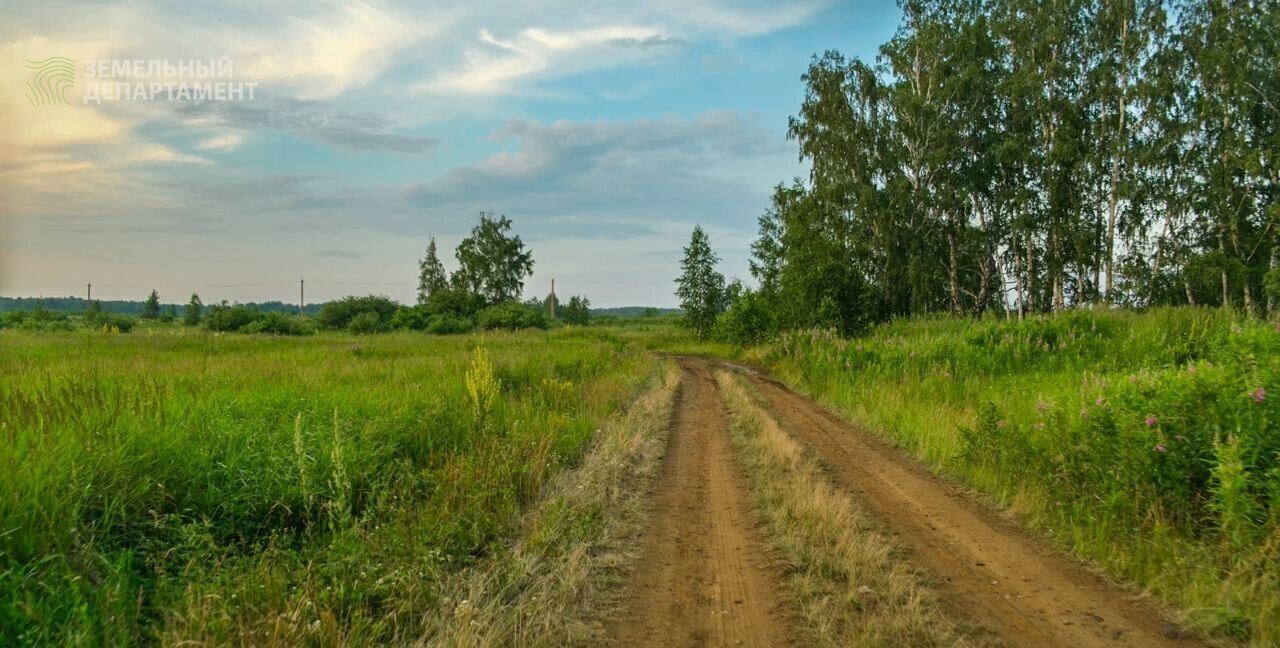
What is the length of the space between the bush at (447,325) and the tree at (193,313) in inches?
636

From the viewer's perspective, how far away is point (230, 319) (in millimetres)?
39438

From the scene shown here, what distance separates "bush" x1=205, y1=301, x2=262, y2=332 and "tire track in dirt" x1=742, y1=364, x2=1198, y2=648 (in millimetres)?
42269

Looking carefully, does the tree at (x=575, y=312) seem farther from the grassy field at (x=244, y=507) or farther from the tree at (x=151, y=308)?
the grassy field at (x=244, y=507)

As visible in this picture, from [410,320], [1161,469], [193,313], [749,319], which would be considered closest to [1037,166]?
[749,319]

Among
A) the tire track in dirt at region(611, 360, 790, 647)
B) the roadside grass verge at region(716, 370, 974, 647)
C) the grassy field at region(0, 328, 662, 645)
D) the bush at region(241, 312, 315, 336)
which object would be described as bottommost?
the tire track in dirt at region(611, 360, 790, 647)

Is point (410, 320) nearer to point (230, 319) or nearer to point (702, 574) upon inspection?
point (230, 319)

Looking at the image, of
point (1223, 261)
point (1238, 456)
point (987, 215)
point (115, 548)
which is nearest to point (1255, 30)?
point (1223, 261)

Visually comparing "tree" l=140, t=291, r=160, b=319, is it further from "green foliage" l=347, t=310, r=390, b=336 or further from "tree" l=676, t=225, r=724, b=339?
"tree" l=676, t=225, r=724, b=339

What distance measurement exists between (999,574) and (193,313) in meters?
67.0

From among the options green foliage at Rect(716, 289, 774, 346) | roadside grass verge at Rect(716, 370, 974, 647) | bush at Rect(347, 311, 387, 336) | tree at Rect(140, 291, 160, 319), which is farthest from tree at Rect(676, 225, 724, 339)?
tree at Rect(140, 291, 160, 319)

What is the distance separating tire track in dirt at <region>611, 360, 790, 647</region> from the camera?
372cm

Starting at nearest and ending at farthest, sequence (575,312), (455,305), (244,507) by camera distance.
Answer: (244,507)
(455,305)
(575,312)

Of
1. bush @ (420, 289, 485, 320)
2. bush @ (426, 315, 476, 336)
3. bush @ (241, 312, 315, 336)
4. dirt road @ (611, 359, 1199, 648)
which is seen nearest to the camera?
dirt road @ (611, 359, 1199, 648)

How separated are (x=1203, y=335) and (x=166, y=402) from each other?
676 inches
